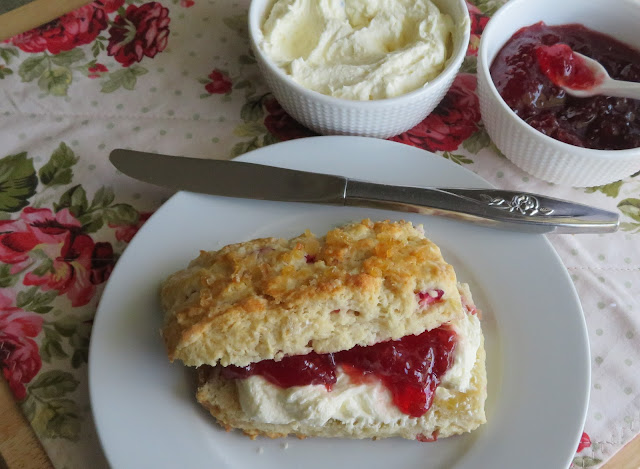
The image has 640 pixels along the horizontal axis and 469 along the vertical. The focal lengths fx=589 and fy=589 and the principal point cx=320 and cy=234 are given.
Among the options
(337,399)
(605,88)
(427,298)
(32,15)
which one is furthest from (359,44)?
(32,15)

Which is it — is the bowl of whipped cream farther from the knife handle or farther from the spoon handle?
the spoon handle

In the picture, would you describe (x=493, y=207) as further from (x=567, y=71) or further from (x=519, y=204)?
(x=567, y=71)

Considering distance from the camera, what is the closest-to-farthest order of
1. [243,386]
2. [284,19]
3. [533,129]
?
1. [243,386]
2. [533,129]
3. [284,19]

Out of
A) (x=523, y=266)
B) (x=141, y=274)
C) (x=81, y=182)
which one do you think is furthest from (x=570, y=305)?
(x=81, y=182)

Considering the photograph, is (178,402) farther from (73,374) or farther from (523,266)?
(523,266)

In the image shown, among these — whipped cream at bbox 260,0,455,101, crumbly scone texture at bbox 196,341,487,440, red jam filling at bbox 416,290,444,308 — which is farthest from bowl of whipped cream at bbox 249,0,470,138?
crumbly scone texture at bbox 196,341,487,440

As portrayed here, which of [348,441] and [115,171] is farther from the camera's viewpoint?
[115,171]
